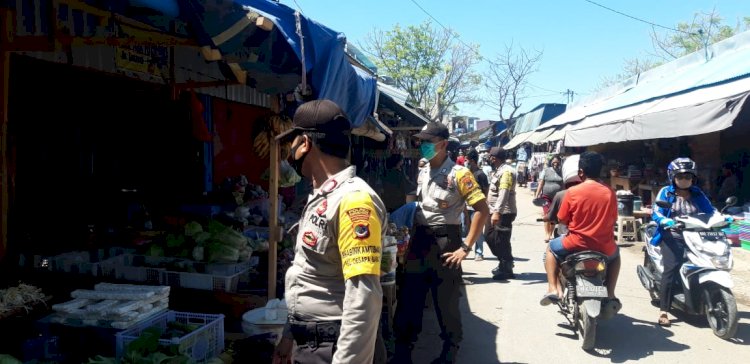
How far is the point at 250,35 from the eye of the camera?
3637mm

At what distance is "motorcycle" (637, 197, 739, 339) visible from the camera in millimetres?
5492

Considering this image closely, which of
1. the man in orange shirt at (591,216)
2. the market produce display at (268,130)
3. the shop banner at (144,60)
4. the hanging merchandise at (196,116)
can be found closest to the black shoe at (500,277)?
the man in orange shirt at (591,216)

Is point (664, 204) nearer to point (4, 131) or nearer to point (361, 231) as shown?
point (361, 231)

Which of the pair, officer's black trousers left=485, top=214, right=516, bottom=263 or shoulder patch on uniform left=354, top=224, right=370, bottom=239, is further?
officer's black trousers left=485, top=214, right=516, bottom=263

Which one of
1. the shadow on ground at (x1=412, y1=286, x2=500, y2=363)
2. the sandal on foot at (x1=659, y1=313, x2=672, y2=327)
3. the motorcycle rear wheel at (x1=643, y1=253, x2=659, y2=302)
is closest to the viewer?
the shadow on ground at (x1=412, y1=286, x2=500, y2=363)

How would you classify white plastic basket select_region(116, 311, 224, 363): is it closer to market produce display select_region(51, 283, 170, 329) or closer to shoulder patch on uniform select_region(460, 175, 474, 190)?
market produce display select_region(51, 283, 170, 329)

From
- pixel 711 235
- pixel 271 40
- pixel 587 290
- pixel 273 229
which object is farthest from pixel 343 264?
pixel 711 235

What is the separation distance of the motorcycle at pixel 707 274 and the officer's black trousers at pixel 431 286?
291 cm

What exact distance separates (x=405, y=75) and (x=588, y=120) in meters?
26.5

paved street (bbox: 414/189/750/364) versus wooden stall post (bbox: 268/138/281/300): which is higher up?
wooden stall post (bbox: 268/138/281/300)

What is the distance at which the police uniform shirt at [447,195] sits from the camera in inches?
183

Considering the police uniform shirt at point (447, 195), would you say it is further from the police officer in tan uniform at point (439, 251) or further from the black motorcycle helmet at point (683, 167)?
the black motorcycle helmet at point (683, 167)

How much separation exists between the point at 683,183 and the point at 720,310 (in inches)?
55.0

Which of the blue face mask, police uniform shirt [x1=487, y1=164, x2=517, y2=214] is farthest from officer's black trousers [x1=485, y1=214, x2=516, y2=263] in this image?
the blue face mask
